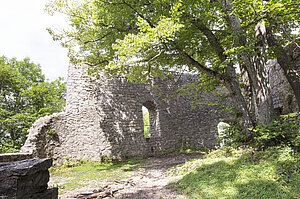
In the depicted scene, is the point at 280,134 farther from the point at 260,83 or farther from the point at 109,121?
the point at 109,121

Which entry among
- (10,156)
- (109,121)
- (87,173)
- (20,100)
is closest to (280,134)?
(87,173)

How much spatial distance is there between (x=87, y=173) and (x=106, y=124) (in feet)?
9.05

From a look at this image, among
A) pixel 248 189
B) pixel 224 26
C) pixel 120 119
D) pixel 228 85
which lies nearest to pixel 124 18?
pixel 224 26

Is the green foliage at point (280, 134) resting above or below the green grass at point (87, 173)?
above

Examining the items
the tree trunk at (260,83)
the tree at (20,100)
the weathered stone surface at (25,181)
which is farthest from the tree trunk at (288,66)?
the tree at (20,100)

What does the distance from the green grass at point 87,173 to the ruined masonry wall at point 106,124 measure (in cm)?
43

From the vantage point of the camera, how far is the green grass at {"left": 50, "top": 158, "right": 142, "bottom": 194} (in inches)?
199

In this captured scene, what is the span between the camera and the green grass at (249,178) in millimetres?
2795

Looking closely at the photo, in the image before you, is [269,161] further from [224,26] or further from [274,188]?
[224,26]

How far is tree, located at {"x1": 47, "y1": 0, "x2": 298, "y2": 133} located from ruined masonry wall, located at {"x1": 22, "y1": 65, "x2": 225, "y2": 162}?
5.56ft

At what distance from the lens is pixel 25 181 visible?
180 centimetres

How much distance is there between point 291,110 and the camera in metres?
7.78

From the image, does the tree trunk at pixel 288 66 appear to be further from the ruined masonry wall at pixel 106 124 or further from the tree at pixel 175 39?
the ruined masonry wall at pixel 106 124

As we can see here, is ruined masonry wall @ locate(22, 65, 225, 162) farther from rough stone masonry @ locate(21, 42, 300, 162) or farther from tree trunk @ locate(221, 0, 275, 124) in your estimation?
tree trunk @ locate(221, 0, 275, 124)
